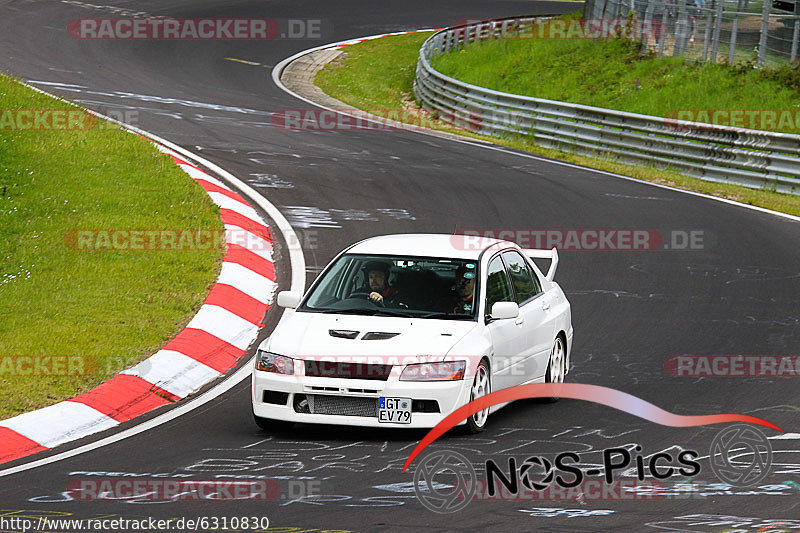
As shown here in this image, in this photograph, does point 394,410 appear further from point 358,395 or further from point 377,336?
point 377,336

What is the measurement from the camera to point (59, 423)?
8758 mm

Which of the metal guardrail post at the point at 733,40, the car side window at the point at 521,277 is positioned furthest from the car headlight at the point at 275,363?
the metal guardrail post at the point at 733,40

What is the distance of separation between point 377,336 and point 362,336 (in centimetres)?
11

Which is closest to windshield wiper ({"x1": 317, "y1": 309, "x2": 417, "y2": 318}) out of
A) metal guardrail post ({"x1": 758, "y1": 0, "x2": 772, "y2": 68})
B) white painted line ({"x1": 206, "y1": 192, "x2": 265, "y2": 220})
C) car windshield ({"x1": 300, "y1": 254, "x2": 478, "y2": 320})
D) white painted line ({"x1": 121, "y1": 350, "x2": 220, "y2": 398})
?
car windshield ({"x1": 300, "y1": 254, "x2": 478, "y2": 320})

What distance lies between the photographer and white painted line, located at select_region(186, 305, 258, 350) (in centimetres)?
1147

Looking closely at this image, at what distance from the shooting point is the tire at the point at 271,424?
27.7 ft

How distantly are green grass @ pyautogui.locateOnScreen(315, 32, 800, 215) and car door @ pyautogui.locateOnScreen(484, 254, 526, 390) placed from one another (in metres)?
10.7

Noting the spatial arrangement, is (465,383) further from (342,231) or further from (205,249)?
(342,231)

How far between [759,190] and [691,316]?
934cm

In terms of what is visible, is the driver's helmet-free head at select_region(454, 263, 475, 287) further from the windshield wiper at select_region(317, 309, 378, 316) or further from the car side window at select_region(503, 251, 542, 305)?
the windshield wiper at select_region(317, 309, 378, 316)

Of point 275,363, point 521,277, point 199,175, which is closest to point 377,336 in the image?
point 275,363

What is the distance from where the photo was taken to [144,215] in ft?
48.6

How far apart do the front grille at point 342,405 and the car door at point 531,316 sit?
1.71 meters

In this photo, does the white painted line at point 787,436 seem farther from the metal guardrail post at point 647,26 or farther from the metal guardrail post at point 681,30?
the metal guardrail post at point 647,26
